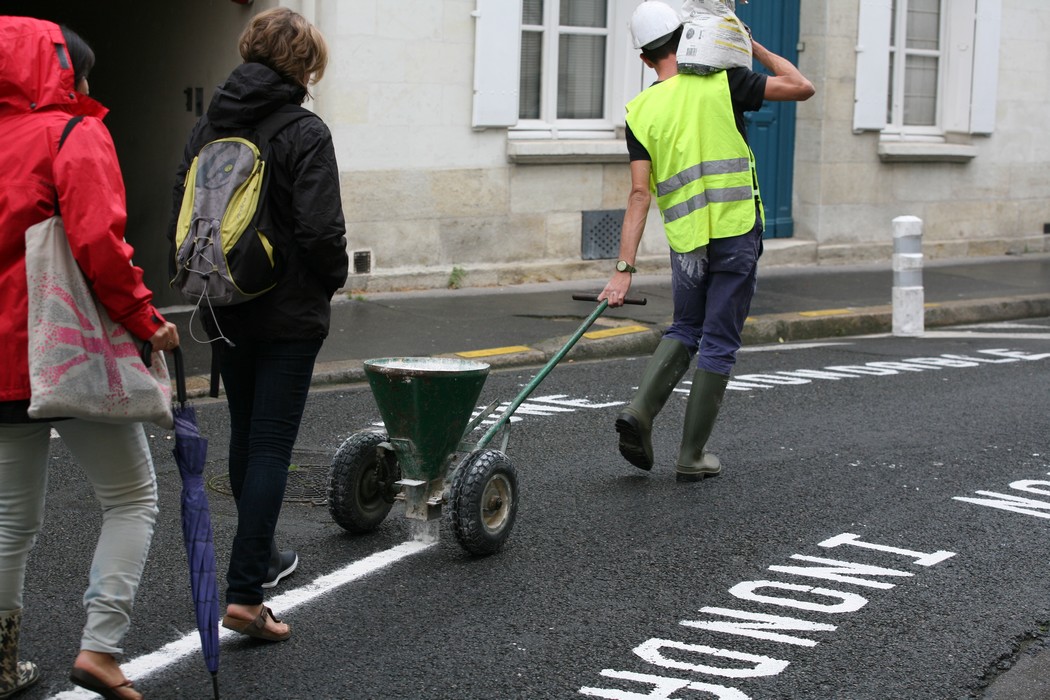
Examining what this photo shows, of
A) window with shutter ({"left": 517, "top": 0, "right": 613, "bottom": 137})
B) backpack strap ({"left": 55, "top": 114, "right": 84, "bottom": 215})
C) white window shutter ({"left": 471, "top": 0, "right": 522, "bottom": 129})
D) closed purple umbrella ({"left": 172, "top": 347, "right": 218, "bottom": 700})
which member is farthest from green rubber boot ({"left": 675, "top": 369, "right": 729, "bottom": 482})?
window with shutter ({"left": 517, "top": 0, "right": 613, "bottom": 137})

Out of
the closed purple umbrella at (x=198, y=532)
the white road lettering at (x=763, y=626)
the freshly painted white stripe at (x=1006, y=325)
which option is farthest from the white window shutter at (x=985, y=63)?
the closed purple umbrella at (x=198, y=532)

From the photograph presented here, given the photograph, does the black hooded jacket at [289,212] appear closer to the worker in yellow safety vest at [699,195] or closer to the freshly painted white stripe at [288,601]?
the freshly painted white stripe at [288,601]

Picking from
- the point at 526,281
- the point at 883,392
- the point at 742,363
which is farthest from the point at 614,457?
the point at 526,281

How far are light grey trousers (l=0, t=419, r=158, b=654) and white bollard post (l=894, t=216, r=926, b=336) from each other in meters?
8.36

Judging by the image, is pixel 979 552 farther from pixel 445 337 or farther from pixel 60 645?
pixel 445 337

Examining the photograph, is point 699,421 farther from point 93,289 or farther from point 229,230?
point 93,289

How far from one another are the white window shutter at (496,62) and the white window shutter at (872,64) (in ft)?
13.5

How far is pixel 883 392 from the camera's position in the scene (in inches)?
332

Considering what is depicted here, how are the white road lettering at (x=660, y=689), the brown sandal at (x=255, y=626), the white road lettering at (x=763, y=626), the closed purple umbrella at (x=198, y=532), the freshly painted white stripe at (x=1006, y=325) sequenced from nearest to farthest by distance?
the closed purple umbrella at (x=198, y=532), the white road lettering at (x=660, y=689), the brown sandal at (x=255, y=626), the white road lettering at (x=763, y=626), the freshly painted white stripe at (x=1006, y=325)

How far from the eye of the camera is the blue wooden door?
47.1 feet

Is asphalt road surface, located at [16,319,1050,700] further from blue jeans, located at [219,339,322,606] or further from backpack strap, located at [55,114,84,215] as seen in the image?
backpack strap, located at [55,114,84,215]

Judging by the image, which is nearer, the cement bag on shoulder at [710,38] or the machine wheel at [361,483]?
the machine wheel at [361,483]

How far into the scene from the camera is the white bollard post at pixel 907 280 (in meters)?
11.1

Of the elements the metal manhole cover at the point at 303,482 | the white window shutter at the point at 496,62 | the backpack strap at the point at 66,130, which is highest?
the white window shutter at the point at 496,62
